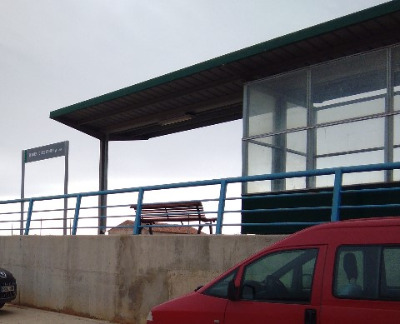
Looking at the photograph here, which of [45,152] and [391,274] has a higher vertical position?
[45,152]

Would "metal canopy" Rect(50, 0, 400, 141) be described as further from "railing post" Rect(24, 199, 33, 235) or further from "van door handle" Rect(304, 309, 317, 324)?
"van door handle" Rect(304, 309, 317, 324)

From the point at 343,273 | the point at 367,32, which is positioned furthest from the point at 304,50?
the point at 343,273

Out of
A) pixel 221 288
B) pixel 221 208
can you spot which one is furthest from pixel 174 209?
pixel 221 288

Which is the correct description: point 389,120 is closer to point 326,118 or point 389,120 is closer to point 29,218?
point 326,118

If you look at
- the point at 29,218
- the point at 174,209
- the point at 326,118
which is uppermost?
the point at 326,118

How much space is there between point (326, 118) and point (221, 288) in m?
6.70

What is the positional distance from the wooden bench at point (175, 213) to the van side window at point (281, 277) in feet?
20.3

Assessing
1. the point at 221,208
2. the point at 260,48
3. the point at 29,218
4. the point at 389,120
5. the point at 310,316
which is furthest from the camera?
the point at 29,218

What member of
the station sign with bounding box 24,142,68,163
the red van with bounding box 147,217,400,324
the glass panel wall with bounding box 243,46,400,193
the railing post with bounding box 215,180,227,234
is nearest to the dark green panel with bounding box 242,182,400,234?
the glass panel wall with bounding box 243,46,400,193

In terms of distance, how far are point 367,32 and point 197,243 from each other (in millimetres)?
5005

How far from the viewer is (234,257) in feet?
30.3

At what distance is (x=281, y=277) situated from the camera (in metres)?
5.41

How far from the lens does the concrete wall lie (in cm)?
959

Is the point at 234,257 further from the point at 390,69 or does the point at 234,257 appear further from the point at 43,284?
the point at 43,284
